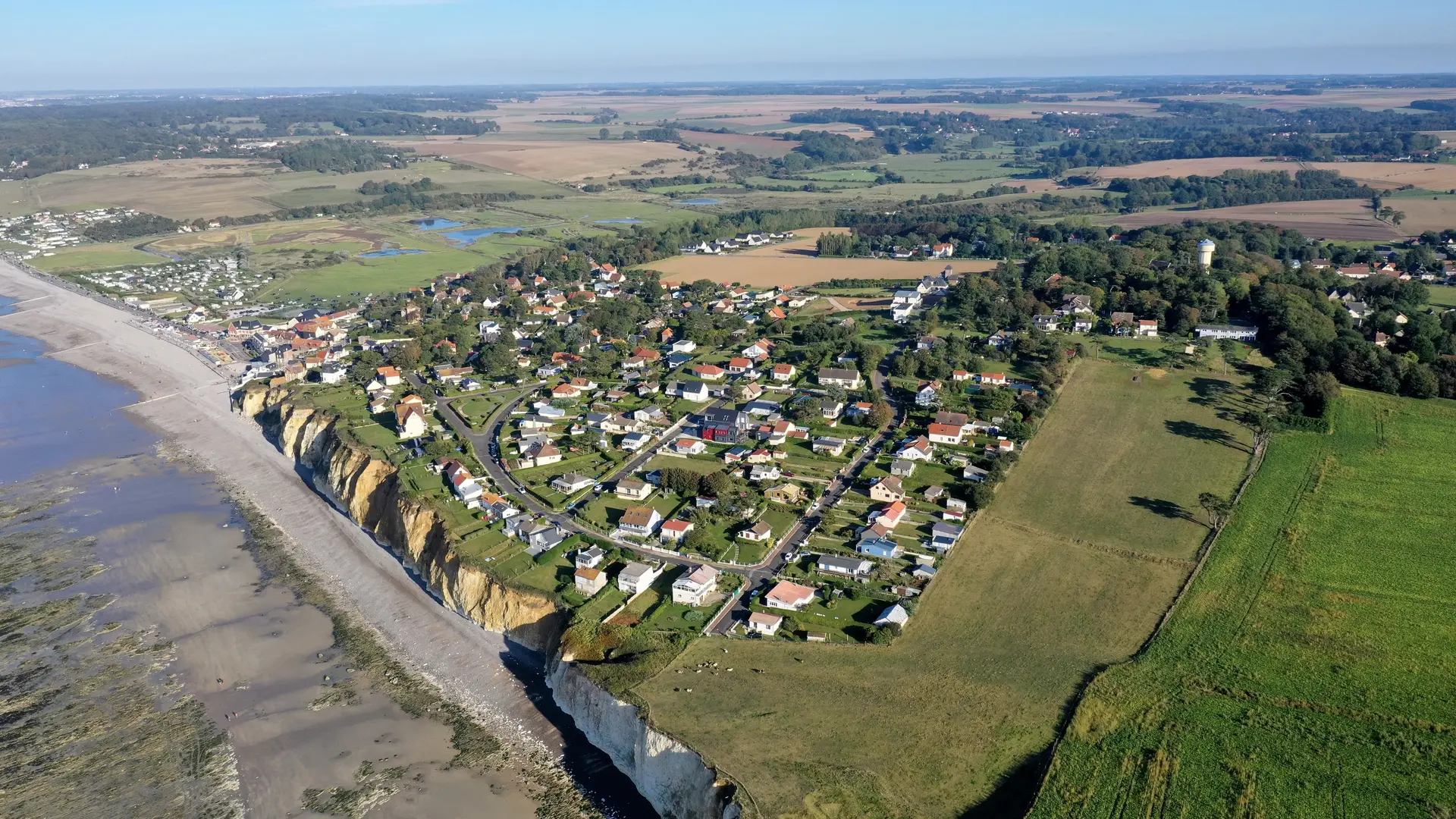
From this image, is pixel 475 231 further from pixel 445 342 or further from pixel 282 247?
pixel 445 342

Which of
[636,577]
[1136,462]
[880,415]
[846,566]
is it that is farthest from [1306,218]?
[636,577]

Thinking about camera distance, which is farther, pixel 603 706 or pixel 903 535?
pixel 903 535

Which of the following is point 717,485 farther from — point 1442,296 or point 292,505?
point 1442,296

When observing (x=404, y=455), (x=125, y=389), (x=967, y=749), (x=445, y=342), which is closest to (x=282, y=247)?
(x=125, y=389)

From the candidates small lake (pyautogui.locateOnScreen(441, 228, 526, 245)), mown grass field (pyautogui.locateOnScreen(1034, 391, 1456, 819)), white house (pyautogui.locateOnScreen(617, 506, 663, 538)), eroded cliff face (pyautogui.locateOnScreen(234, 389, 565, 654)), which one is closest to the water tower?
mown grass field (pyautogui.locateOnScreen(1034, 391, 1456, 819))

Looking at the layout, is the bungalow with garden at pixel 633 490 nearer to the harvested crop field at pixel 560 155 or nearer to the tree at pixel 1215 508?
the tree at pixel 1215 508

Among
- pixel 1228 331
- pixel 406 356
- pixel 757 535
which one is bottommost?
pixel 757 535

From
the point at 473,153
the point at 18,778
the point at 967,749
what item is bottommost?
the point at 18,778
